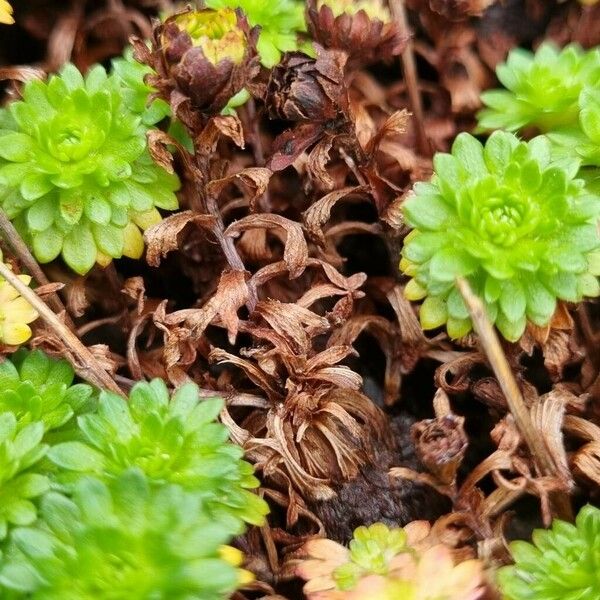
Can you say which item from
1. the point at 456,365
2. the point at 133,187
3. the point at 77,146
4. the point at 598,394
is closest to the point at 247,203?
the point at 133,187

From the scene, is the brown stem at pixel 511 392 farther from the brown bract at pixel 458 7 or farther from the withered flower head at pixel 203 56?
the brown bract at pixel 458 7

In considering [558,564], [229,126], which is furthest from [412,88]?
[558,564]

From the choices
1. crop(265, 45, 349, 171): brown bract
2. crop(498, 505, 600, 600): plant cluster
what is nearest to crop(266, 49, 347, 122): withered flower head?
crop(265, 45, 349, 171): brown bract

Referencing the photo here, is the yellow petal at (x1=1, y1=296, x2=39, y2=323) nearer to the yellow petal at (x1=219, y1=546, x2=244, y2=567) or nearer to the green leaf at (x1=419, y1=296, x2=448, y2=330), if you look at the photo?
the yellow petal at (x1=219, y1=546, x2=244, y2=567)

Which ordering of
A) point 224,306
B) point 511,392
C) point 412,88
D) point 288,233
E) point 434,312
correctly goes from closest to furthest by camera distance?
point 511,392
point 434,312
point 224,306
point 288,233
point 412,88

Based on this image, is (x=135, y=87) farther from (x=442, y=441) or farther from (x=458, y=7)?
(x=442, y=441)

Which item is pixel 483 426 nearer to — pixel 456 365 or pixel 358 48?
pixel 456 365
